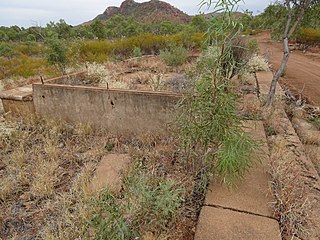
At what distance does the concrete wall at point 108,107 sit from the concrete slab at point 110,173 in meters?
0.69

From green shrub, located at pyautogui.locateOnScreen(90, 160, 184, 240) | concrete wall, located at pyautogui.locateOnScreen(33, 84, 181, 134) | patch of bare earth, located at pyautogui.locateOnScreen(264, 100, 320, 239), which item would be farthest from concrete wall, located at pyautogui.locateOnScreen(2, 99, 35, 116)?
patch of bare earth, located at pyautogui.locateOnScreen(264, 100, 320, 239)

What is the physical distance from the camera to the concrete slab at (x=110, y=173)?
270cm

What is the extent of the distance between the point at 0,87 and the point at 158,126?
5144 mm

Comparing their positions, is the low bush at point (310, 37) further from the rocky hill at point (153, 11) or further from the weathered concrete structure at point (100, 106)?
the rocky hill at point (153, 11)

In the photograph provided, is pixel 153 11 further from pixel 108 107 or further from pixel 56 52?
pixel 108 107

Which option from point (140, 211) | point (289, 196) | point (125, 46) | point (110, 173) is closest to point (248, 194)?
point (289, 196)

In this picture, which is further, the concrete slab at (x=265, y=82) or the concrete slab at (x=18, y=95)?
the concrete slab at (x=265, y=82)

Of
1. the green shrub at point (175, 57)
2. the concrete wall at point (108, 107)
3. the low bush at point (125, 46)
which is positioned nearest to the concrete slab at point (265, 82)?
the green shrub at point (175, 57)

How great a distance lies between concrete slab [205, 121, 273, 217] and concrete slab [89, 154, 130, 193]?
39.9 inches

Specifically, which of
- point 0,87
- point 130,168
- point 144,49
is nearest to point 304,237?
point 130,168

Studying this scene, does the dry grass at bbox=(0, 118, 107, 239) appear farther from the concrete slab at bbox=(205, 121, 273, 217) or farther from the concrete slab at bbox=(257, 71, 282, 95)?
the concrete slab at bbox=(257, 71, 282, 95)

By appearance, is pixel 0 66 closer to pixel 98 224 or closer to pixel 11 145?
pixel 11 145

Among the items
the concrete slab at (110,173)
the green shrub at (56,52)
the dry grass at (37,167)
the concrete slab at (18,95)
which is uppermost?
the green shrub at (56,52)

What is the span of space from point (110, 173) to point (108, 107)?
1292 millimetres
